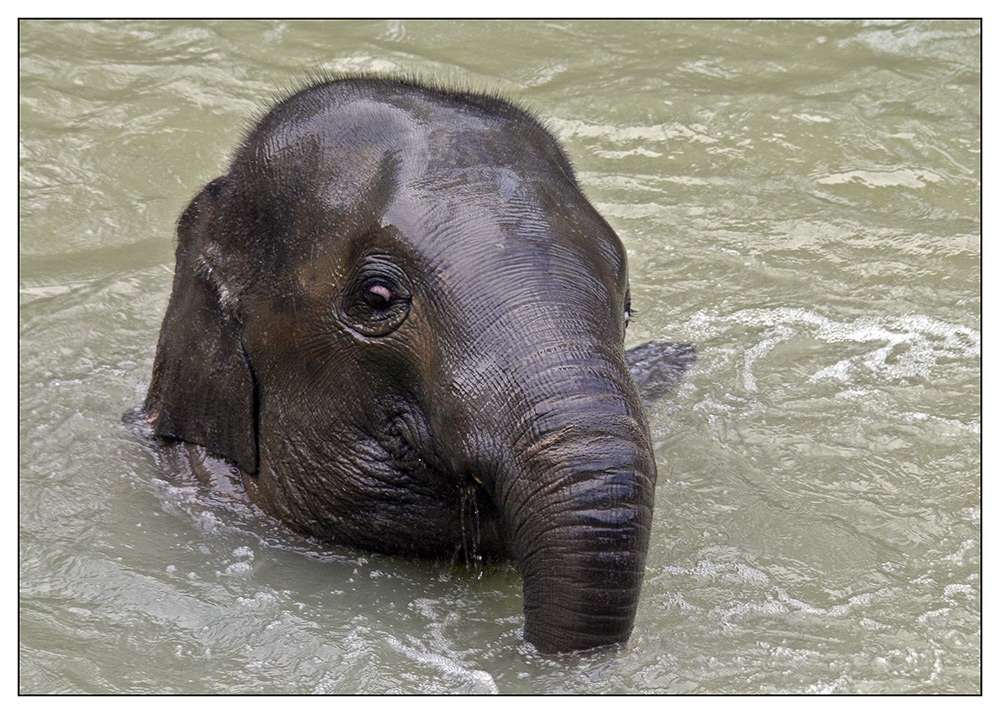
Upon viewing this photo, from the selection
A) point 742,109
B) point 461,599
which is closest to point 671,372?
point 461,599

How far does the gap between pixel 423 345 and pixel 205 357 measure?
4.29ft

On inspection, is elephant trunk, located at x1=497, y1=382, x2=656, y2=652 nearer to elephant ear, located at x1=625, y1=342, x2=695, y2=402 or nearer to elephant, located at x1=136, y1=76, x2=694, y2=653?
elephant, located at x1=136, y1=76, x2=694, y2=653

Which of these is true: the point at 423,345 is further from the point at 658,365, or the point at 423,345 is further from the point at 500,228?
the point at 658,365

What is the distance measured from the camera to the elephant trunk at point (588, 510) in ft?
12.8

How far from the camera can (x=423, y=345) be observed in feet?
14.3

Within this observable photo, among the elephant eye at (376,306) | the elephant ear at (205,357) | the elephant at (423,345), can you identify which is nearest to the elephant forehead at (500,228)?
the elephant at (423,345)

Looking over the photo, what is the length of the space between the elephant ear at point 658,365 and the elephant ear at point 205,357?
2.02 metres

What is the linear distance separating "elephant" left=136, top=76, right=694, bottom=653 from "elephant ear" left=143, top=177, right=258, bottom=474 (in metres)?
0.01

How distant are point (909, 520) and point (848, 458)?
21.5 inches

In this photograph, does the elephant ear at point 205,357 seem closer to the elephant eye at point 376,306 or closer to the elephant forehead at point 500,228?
the elephant eye at point 376,306

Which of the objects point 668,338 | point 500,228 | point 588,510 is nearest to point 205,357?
point 500,228

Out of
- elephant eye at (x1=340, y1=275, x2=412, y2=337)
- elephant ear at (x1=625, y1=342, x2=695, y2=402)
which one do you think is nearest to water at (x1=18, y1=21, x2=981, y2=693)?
elephant ear at (x1=625, y1=342, x2=695, y2=402)

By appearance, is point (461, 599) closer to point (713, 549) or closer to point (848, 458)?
point (713, 549)

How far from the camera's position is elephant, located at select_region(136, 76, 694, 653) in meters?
4.00
